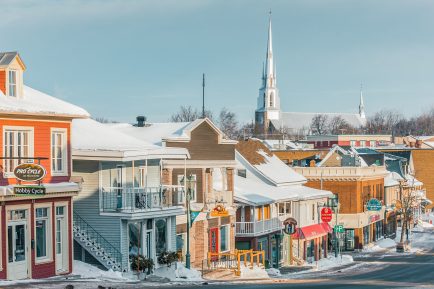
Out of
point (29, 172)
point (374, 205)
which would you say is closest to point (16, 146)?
point (29, 172)

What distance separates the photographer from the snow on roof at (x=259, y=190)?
5944 cm

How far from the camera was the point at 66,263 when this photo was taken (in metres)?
39.3

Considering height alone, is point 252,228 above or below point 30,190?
below

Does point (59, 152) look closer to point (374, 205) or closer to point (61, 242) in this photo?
point (61, 242)

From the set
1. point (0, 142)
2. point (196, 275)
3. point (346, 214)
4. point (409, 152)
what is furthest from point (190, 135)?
point (409, 152)

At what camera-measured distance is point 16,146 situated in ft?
120

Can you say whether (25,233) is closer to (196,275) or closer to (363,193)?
(196,275)

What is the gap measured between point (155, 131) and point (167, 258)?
9.77 meters

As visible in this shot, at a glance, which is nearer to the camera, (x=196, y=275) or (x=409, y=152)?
(x=196, y=275)

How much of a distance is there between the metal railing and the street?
4987 millimetres

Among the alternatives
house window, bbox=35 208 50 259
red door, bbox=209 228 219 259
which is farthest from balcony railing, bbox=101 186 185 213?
red door, bbox=209 228 219 259

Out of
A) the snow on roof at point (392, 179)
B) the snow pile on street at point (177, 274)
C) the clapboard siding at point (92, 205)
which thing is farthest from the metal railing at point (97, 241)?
the snow on roof at point (392, 179)

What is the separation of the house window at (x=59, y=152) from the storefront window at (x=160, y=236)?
8.75 m

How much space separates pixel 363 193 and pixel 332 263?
1937 cm
